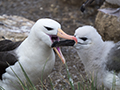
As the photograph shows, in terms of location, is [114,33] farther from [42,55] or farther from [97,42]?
[42,55]

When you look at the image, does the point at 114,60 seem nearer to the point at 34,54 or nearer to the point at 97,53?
the point at 97,53

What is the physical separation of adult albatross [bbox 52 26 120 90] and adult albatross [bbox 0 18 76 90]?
15 cm

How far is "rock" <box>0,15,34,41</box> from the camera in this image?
4.15 metres

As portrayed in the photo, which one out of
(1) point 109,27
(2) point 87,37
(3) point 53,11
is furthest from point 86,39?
(3) point 53,11

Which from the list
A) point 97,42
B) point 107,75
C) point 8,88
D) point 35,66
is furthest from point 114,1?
point 8,88

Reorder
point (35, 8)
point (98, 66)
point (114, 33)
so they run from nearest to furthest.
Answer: point (98, 66) → point (114, 33) → point (35, 8)

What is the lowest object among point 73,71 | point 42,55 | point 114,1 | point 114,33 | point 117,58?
point 73,71

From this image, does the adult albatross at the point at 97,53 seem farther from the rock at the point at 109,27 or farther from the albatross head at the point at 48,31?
the rock at the point at 109,27

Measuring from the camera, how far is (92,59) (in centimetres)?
297

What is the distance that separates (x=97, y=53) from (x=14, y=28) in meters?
1.98

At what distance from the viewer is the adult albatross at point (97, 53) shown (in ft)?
9.00

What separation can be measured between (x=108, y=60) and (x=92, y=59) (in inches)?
9.4

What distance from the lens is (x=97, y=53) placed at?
297cm

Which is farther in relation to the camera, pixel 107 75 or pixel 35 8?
pixel 35 8
